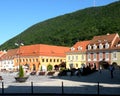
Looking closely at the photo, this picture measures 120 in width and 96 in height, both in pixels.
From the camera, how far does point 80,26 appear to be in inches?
5635

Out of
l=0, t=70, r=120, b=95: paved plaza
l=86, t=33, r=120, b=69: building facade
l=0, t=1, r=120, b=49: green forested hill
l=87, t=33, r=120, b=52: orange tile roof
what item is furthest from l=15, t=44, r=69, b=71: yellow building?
l=0, t=70, r=120, b=95: paved plaza

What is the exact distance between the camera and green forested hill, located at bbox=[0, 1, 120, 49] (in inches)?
4926

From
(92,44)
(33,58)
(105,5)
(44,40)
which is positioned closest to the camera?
(92,44)

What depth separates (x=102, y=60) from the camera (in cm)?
7850

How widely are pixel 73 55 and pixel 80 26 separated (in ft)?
179

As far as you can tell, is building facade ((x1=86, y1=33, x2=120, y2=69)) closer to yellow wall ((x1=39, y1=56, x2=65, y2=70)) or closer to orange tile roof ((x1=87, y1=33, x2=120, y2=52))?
orange tile roof ((x1=87, y1=33, x2=120, y2=52))

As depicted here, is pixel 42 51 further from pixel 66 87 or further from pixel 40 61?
pixel 66 87

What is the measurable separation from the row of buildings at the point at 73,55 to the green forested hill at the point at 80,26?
2184cm

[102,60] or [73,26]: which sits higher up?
[73,26]

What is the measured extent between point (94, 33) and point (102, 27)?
3892 millimetres

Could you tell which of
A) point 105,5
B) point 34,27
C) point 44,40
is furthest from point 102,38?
point 34,27

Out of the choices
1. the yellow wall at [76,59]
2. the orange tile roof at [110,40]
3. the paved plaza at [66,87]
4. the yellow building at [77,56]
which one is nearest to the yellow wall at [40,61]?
the yellow wall at [76,59]

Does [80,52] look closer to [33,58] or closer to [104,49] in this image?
[104,49]

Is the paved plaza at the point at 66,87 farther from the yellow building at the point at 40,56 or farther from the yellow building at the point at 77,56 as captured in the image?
the yellow building at the point at 40,56
